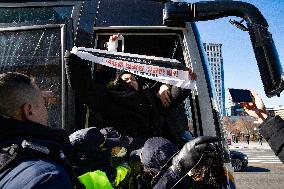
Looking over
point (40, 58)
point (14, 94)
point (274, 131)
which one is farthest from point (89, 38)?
point (14, 94)

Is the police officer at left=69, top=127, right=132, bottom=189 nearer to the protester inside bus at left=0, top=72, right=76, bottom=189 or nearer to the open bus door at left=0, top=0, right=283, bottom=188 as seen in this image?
the open bus door at left=0, top=0, right=283, bottom=188

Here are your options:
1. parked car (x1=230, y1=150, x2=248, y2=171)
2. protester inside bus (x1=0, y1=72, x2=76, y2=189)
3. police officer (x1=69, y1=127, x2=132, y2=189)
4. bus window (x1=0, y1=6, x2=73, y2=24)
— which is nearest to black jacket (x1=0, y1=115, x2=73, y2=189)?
protester inside bus (x1=0, y1=72, x2=76, y2=189)

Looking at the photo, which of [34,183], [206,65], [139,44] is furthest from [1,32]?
[34,183]

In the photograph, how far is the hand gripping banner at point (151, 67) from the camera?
3.27 m

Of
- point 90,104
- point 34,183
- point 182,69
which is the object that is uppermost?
point 182,69

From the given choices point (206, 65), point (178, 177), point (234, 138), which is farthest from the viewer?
point (234, 138)

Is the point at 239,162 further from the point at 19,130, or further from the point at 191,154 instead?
the point at 19,130

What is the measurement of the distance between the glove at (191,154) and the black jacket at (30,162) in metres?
1.05

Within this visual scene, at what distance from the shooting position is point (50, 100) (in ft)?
10.5

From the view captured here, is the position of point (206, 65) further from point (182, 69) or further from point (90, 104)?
point (90, 104)

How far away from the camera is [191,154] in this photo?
2475 millimetres

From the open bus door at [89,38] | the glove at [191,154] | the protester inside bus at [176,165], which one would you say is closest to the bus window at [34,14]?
the open bus door at [89,38]

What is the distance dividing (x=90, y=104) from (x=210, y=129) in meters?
1.03

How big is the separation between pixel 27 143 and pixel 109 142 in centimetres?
162
